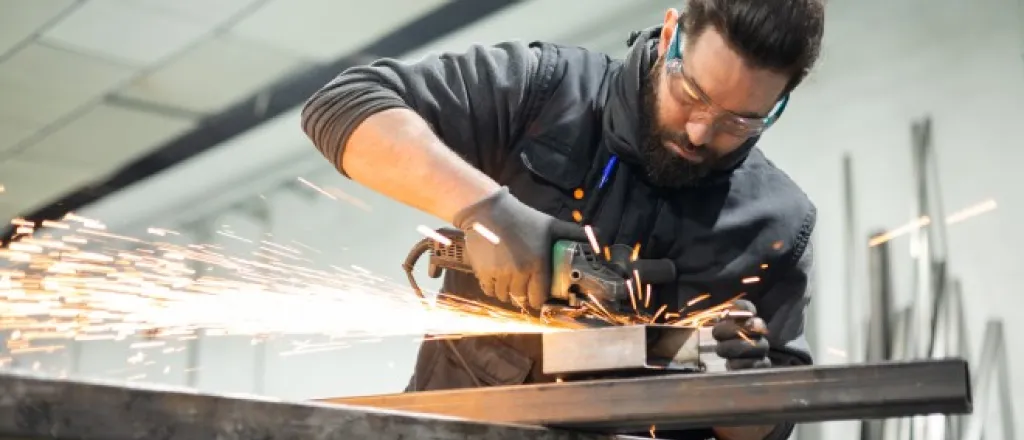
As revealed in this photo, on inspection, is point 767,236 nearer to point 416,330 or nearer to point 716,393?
point 416,330

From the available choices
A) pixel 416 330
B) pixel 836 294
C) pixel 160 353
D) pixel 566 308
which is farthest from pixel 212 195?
pixel 566 308

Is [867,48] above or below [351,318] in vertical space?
above

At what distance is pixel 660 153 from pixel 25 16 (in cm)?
300

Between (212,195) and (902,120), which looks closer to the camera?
(902,120)

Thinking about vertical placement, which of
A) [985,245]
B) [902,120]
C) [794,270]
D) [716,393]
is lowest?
[716,393]

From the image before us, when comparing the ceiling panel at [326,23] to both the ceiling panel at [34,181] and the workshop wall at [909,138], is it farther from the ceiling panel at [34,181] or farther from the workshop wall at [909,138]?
the ceiling panel at [34,181]

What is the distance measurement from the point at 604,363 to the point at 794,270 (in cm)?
69

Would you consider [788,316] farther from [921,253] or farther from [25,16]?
[25,16]

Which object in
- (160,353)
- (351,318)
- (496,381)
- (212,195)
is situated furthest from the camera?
(160,353)

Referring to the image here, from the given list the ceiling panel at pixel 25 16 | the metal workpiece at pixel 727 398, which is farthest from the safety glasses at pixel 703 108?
the ceiling panel at pixel 25 16

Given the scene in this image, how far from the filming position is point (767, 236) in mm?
1813

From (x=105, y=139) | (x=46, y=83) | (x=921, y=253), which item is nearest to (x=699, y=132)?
(x=921, y=253)

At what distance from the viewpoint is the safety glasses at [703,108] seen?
1666mm

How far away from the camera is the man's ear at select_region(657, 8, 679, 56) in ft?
5.77
